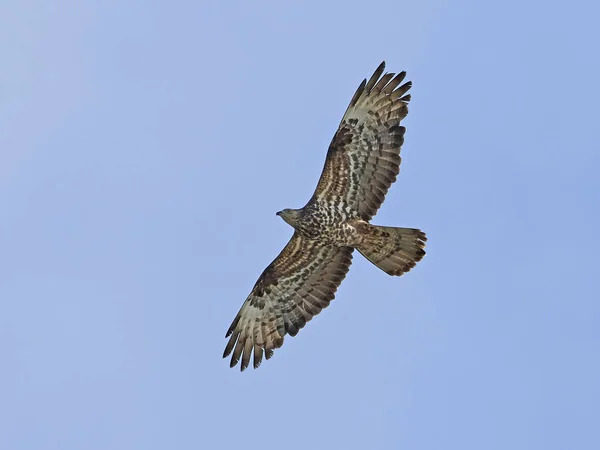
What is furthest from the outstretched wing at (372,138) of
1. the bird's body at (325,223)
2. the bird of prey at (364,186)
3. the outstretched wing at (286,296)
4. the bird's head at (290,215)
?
the outstretched wing at (286,296)

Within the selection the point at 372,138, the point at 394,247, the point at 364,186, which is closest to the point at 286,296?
the point at 394,247

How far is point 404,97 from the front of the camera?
23391 millimetres

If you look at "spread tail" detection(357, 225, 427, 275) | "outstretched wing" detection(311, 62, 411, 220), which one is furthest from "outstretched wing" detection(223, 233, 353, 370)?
"outstretched wing" detection(311, 62, 411, 220)

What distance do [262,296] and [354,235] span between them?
219 centimetres

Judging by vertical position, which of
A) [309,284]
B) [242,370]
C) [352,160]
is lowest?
[242,370]

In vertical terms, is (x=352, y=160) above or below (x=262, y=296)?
above

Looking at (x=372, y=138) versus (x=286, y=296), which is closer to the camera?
(x=372, y=138)

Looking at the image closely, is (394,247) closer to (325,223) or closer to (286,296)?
(325,223)

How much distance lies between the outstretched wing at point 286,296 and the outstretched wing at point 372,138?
4.61ft

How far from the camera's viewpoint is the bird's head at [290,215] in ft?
77.5

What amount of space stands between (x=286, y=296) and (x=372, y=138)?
3.28m

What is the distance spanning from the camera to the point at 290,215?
23.7 metres

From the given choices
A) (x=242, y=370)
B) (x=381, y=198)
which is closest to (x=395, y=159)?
(x=381, y=198)

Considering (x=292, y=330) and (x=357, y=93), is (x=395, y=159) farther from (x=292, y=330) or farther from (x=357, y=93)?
(x=292, y=330)
